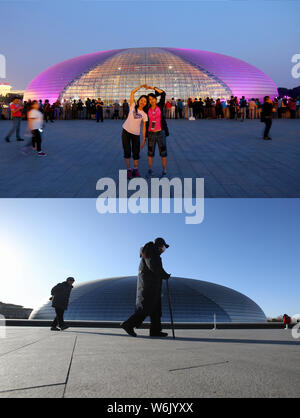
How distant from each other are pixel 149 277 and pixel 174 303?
40.2 m

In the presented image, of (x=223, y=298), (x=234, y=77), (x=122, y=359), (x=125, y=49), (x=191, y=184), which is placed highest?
(x=125, y=49)

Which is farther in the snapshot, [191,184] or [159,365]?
[191,184]

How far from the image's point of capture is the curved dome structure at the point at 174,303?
4534 centimetres

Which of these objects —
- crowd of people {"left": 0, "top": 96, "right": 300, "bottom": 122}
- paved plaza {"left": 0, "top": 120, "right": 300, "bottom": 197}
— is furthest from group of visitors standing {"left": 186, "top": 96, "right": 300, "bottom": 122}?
paved plaza {"left": 0, "top": 120, "right": 300, "bottom": 197}

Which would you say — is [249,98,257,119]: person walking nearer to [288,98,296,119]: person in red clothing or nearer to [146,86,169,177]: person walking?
[288,98,296,119]: person in red clothing

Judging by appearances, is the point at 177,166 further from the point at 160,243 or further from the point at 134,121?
the point at 160,243

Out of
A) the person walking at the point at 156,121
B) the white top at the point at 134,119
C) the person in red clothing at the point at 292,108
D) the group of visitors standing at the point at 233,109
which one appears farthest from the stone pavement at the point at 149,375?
the person in red clothing at the point at 292,108

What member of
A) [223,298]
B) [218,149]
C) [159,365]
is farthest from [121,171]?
[223,298]

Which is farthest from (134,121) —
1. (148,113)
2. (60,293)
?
(60,293)

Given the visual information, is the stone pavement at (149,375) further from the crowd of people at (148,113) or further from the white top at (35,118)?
the white top at (35,118)

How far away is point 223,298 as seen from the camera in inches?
1916

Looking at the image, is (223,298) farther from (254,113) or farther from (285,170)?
(285,170)

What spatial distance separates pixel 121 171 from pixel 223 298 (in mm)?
40960

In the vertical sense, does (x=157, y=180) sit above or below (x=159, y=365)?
above
